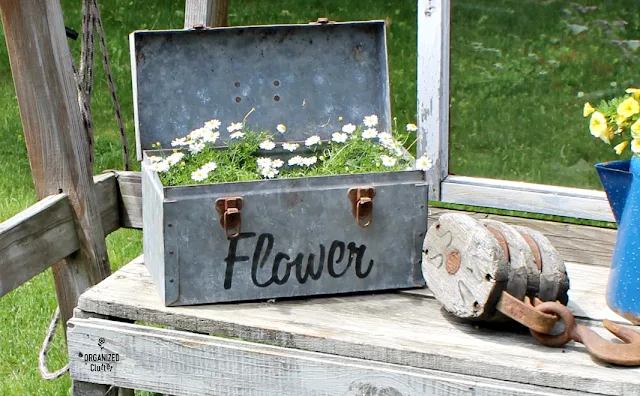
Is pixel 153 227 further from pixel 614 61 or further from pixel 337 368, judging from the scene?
pixel 614 61

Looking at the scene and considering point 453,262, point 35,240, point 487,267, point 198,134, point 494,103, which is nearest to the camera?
point 487,267

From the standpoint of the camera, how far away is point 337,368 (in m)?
1.95

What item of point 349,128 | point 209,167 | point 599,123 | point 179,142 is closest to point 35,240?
point 179,142

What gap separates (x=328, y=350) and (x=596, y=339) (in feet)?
1.76

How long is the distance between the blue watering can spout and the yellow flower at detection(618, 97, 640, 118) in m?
0.12

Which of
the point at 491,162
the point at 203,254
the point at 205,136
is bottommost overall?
the point at 491,162

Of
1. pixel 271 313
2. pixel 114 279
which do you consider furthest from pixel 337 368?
pixel 114 279

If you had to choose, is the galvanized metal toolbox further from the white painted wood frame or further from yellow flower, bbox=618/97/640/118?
the white painted wood frame

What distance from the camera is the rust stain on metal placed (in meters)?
1.97

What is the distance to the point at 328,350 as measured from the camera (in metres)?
1.98

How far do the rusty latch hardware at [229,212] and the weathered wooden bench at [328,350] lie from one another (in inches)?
7.6

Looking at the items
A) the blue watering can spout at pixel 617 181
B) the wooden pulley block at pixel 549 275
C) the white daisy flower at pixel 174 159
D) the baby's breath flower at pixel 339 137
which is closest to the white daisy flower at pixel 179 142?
the white daisy flower at pixel 174 159

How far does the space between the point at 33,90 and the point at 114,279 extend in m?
0.64

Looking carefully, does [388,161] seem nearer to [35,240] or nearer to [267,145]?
[267,145]
